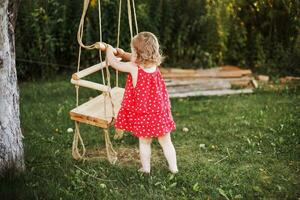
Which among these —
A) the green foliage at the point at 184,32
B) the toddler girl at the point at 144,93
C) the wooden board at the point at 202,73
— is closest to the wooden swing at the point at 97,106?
the toddler girl at the point at 144,93

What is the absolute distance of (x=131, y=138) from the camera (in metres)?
5.71

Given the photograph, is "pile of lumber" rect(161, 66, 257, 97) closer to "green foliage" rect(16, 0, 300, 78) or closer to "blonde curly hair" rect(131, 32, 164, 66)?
"green foliage" rect(16, 0, 300, 78)

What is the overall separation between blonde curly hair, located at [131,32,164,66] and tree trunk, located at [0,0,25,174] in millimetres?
1000

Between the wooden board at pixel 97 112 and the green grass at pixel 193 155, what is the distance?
46 cm

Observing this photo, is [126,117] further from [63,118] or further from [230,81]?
[230,81]

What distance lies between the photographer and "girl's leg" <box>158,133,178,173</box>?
15.4ft

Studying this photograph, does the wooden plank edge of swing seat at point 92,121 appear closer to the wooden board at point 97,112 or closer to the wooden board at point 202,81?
the wooden board at point 97,112

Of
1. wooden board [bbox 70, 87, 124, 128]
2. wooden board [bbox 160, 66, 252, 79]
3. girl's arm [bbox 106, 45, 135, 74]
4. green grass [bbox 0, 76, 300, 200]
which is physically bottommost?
green grass [bbox 0, 76, 300, 200]

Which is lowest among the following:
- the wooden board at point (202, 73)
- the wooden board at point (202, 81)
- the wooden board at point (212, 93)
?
the wooden board at point (212, 93)

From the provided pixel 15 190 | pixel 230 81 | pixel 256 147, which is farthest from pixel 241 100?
pixel 15 190

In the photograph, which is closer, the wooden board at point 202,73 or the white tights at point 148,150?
the white tights at point 148,150

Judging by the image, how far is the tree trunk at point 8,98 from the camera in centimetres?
425

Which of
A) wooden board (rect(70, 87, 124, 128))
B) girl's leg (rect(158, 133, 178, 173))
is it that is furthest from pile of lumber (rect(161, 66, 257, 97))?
girl's leg (rect(158, 133, 178, 173))

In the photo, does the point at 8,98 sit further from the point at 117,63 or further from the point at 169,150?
the point at 169,150
